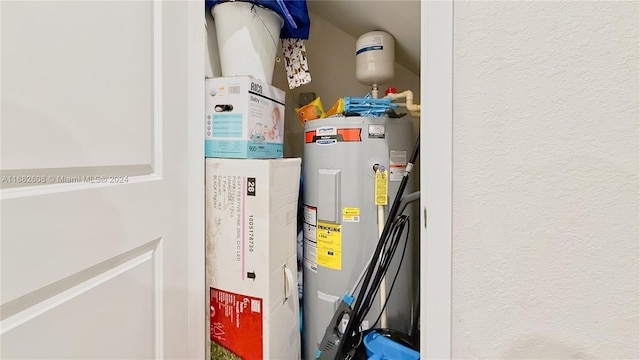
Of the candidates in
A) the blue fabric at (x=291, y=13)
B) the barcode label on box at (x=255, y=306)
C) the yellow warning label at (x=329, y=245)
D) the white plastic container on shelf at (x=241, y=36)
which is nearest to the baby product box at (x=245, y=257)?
the barcode label on box at (x=255, y=306)

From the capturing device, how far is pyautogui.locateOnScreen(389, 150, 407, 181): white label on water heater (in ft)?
3.65

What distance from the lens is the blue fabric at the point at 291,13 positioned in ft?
3.24

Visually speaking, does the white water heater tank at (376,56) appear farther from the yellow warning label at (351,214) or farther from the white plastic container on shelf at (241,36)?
the yellow warning label at (351,214)

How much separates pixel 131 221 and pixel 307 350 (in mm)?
953

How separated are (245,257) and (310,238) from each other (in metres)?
0.35

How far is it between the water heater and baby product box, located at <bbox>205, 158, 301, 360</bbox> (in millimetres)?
216

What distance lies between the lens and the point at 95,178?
0.55 meters

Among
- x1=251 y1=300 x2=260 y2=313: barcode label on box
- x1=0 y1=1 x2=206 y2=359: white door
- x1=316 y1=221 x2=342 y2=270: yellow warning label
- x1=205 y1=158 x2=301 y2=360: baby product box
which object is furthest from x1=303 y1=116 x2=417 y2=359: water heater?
x1=0 y1=1 x2=206 y2=359: white door

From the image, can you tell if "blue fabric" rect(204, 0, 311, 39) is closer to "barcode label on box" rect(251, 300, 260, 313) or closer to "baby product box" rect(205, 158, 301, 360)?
"baby product box" rect(205, 158, 301, 360)

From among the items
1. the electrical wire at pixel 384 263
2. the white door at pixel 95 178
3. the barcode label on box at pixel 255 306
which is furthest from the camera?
the electrical wire at pixel 384 263
